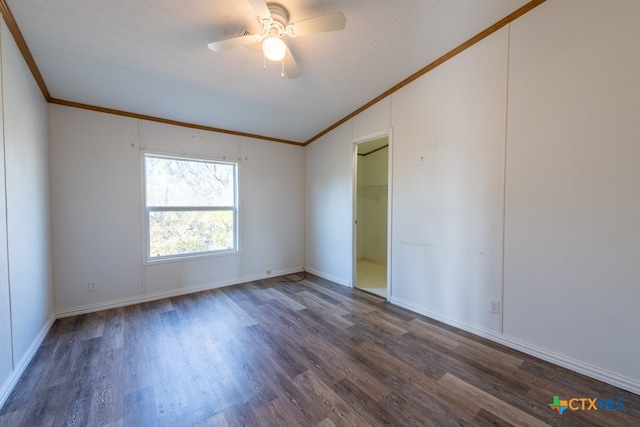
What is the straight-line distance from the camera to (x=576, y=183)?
191cm

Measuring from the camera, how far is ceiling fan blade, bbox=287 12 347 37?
1622mm

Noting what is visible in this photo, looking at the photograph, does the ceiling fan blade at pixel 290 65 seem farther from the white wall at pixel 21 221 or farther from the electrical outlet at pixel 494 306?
the electrical outlet at pixel 494 306

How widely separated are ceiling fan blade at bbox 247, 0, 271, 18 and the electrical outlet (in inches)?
117

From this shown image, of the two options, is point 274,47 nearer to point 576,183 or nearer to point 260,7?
point 260,7

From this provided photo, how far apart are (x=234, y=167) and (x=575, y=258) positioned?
407 centimetres

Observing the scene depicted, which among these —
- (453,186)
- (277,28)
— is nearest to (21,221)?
(277,28)

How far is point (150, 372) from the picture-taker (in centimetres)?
192

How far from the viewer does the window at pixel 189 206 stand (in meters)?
3.35

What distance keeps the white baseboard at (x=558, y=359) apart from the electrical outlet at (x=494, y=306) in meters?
0.20

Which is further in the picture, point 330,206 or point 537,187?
point 330,206

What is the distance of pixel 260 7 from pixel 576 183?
257 cm

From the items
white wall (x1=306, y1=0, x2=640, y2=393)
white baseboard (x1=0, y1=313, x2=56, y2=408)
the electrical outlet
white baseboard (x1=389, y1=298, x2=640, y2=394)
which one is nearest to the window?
white baseboard (x1=0, y1=313, x2=56, y2=408)

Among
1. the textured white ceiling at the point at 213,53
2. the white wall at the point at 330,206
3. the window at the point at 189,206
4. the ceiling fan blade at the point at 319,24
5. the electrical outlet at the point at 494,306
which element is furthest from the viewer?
the white wall at the point at 330,206

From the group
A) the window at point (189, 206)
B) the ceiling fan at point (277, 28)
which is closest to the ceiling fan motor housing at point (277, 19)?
the ceiling fan at point (277, 28)
